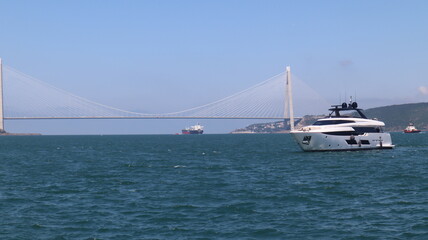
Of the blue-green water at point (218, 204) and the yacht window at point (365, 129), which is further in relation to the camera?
the yacht window at point (365, 129)

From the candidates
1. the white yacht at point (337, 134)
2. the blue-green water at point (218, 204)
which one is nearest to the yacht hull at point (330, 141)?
the white yacht at point (337, 134)

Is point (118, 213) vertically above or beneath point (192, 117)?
beneath

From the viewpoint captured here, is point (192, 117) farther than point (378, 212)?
Yes

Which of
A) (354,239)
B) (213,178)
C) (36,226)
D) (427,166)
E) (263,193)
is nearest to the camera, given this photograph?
(354,239)

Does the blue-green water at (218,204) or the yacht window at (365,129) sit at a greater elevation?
the yacht window at (365,129)

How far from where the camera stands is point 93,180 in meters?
34.9

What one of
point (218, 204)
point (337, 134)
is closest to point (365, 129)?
point (337, 134)

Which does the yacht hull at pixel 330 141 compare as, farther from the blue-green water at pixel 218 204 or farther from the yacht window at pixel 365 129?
the blue-green water at pixel 218 204

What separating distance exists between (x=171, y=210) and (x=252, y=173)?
1589 cm

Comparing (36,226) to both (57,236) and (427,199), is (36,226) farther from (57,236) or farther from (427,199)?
(427,199)

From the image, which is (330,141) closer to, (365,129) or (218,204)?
(365,129)

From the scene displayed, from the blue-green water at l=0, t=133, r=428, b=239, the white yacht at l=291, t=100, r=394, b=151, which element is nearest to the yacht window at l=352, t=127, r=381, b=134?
the white yacht at l=291, t=100, r=394, b=151

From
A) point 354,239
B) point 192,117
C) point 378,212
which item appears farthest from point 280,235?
point 192,117

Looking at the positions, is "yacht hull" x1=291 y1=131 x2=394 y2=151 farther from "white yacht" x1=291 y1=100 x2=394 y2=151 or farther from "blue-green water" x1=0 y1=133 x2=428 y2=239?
"blue-green water" x1=0 y1=133 x2=428 y2=239
